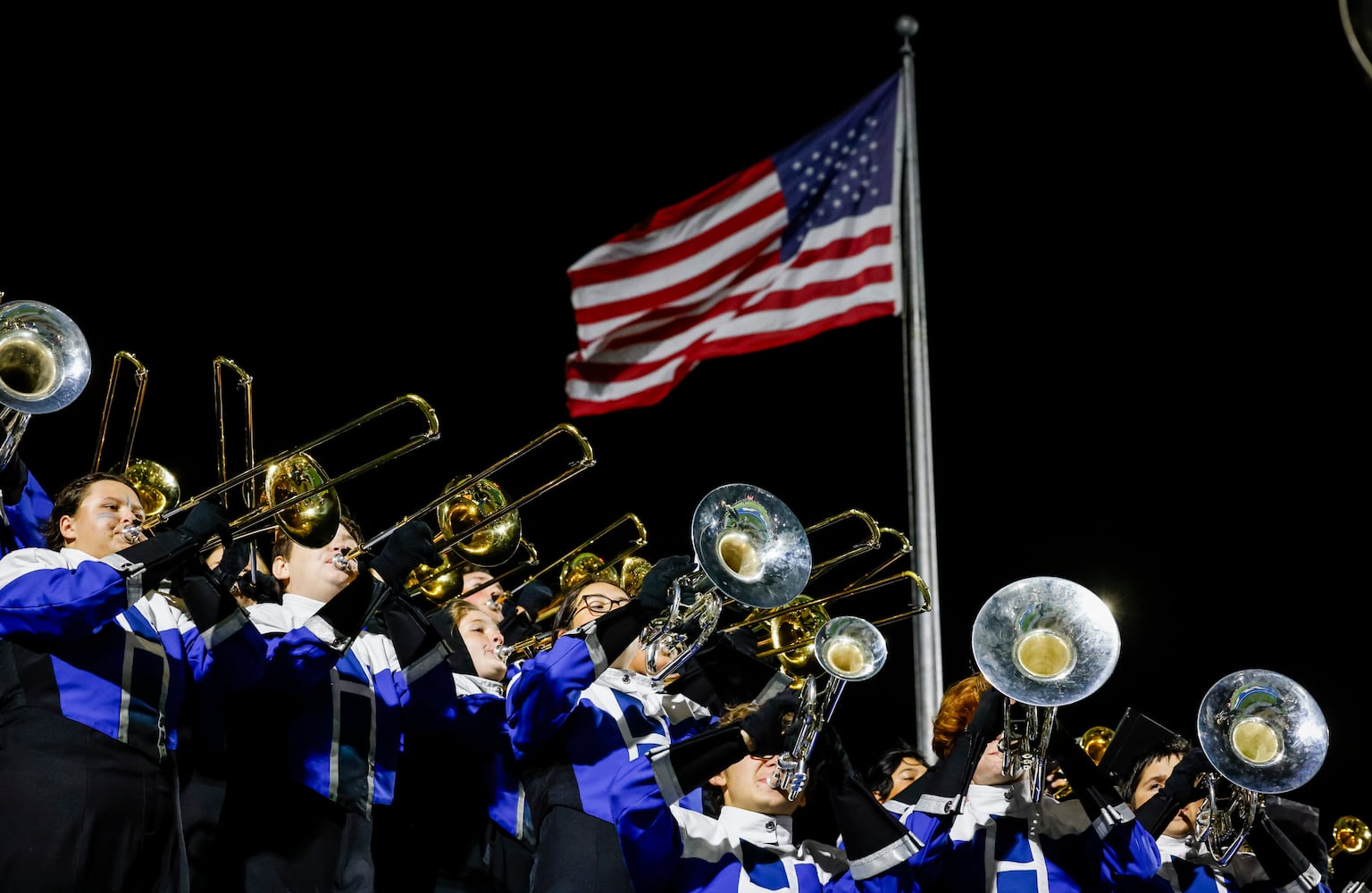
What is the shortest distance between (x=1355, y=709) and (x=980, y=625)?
6.57 m

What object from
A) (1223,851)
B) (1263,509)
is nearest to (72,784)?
(1223,851)

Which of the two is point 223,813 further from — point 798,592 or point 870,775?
point 870,775

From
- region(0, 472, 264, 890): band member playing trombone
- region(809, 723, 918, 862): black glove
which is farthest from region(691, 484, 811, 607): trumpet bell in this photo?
region(0, 472, 264, 890): band member playing trombone

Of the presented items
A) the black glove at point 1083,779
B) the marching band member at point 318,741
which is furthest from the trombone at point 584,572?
the black glove at point 1083,779

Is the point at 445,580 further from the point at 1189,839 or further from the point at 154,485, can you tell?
the point at 1189,839

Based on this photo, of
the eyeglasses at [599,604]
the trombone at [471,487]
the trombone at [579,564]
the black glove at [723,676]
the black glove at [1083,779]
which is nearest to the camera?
the black glove at [1083,779]

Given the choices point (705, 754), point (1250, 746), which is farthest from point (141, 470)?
point (1250, 746)

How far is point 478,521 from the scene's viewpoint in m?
5.40

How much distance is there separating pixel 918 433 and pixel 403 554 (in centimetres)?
368

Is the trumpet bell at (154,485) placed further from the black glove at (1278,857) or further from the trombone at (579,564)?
the black glove at (1278,857)

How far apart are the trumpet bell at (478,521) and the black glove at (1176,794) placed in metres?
2.46

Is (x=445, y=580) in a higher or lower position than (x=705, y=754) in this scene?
higher

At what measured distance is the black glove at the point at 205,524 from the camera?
3842mm

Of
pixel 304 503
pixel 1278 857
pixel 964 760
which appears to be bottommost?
pixel 1278 857
